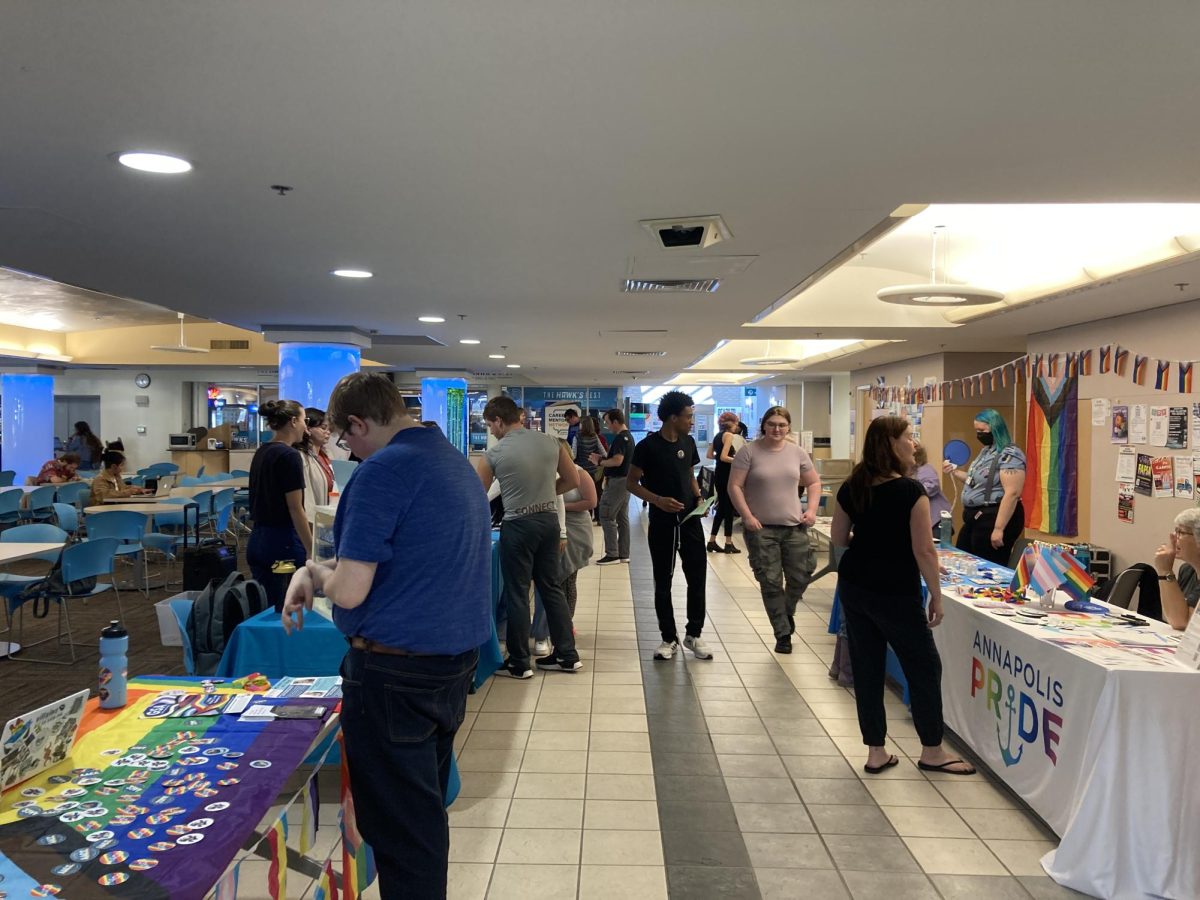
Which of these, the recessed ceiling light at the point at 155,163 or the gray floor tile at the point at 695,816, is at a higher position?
the recessed ceiling light at the point at 155,163

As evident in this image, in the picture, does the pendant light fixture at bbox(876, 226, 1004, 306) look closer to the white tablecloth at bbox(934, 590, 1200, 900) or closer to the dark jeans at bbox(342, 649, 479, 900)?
the white tablecloth at bbox(934, 590, 1200, 900)

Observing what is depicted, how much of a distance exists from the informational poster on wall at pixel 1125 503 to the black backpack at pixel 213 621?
7.02 m

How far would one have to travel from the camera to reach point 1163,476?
6.52 m

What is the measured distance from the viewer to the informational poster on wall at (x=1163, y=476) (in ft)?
21.1

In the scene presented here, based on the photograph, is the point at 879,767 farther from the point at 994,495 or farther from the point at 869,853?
the point at 994,495

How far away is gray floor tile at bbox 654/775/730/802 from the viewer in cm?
329

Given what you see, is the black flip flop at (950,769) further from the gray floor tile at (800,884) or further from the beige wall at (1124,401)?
the beige wall at (1124,401)

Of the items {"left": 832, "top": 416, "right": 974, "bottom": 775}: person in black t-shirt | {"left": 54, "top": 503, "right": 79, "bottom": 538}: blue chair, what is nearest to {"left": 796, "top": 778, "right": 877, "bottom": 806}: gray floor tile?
{"left": 832, "top": 416, "right": 974, "bottom": 775}: person in black t-shirt

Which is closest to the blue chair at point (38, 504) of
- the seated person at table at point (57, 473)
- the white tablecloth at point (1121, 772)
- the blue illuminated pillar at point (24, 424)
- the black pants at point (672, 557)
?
the seated person at table at point (57, 473)

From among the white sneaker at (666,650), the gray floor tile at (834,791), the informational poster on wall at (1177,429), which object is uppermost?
the informational poster on wall at (1177,429)

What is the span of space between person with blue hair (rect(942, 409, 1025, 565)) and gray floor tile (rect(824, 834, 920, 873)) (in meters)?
3.00

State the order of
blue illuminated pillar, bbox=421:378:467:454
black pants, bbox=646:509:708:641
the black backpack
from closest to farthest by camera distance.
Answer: the black backpack
black pants, bbox=646:509:708:641
blue illuminated pillar, bbox=421:378:467:454

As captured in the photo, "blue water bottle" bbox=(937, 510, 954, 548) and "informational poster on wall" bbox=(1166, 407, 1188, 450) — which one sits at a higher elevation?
"informational poster on wall" bbox=(1166, 407, 1188, 450)

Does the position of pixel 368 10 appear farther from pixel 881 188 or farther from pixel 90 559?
pixel 90 559
